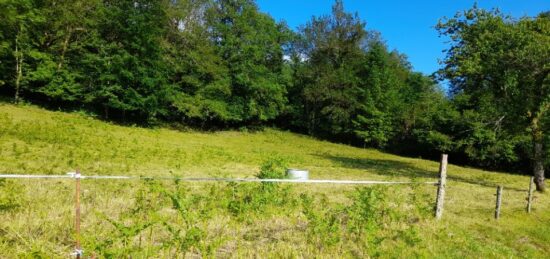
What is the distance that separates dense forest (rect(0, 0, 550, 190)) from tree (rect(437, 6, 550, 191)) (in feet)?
0.19

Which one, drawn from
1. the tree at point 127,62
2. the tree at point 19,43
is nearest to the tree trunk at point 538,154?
the tree at point 127,62

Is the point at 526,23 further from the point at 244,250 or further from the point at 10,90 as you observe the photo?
the point at 10,90

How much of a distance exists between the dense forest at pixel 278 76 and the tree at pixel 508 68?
58 millimetres

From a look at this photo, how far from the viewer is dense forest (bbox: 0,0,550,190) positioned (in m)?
16.7

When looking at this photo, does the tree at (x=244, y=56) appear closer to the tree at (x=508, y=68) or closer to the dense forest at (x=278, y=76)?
the dense forest at (x=278, y=76)

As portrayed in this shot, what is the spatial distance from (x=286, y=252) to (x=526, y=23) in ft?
55.3

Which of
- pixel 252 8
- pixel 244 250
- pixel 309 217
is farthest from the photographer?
pixel 252 8

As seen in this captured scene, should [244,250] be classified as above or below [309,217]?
below

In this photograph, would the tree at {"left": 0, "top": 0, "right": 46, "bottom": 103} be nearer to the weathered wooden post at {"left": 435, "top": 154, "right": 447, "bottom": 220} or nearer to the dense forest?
the dense forest

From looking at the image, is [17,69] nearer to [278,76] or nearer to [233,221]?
[278,76]

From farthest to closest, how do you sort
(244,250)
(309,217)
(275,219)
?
(275,219)
(309,217)
(244,250)

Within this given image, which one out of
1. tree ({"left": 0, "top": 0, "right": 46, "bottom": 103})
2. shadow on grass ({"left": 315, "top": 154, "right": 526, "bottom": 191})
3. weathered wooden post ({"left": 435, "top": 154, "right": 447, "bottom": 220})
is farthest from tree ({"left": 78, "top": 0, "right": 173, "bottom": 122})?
weathered wooden post ({"left": 435, "top": 154, "right": 447, "bottom": 220})

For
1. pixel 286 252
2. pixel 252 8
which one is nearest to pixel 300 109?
pixel 252 8

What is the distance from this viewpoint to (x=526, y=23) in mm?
16578
